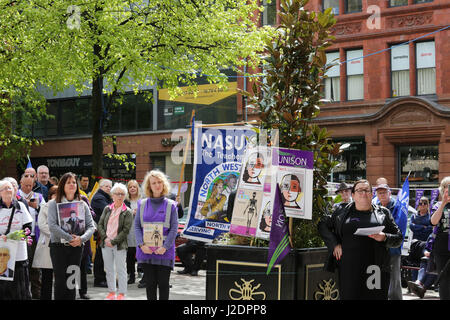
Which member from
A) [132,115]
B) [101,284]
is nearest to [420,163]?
[132,115]

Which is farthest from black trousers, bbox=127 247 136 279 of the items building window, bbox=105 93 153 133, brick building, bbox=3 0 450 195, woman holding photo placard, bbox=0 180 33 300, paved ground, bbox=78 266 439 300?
building window, bbox=105 93 153 133

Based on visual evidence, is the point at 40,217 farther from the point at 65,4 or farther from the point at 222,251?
the point at 65,4

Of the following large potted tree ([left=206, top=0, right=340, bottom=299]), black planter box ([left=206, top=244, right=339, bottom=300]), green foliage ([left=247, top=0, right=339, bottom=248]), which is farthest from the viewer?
green foliage ([left=247, top=0, right=339, bottom=248])

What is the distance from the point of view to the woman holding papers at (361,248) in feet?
22.1

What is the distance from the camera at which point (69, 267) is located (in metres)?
8.92

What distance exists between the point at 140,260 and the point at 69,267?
137 cm

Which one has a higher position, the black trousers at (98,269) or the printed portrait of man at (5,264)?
the printed portrait of man at (5,264)

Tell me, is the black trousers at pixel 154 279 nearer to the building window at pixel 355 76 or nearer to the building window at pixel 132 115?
the building window at pixel 355 76

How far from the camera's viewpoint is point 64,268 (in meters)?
8.93

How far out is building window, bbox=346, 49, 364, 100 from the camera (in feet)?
91.7

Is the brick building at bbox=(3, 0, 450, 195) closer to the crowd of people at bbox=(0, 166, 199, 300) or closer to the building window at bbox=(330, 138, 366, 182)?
the building window at bbox=(330, 138, 366, 182)

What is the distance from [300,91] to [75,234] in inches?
144

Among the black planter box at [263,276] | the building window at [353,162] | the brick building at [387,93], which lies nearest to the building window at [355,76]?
the brick building at [387,93]

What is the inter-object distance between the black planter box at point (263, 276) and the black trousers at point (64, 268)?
7.81 ft
